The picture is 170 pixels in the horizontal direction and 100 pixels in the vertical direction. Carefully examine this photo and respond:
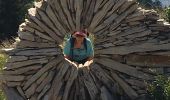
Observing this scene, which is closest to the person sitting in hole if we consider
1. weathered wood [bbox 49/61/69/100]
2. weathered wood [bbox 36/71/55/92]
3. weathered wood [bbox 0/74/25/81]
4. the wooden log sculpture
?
the wooden log sculpture

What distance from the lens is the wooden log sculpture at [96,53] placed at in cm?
937

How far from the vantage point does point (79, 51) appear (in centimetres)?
982

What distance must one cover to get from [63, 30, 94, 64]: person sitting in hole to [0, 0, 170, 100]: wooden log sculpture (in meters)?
0.17

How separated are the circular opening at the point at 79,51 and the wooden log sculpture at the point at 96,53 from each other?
0.14 metres

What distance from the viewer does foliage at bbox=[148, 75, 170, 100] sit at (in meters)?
9.00

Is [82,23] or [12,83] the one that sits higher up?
[82,23]

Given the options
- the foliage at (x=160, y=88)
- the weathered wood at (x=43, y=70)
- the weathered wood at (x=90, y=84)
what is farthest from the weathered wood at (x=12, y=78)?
the foliage at (x=160, y=88)

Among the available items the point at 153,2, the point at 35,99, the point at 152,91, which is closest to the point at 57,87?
the point at 35,99

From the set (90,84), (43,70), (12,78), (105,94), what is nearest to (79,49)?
(90,84)

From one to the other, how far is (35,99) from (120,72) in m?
1.70

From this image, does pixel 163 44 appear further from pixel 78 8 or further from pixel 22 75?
pixel 22 75

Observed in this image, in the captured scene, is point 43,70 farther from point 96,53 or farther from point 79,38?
point 96,53

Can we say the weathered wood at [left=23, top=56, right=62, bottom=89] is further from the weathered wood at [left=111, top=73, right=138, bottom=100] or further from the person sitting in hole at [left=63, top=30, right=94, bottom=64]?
the weathered wood at [left=111, top=73, right=138, bottom=100]

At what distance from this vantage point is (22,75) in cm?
936
